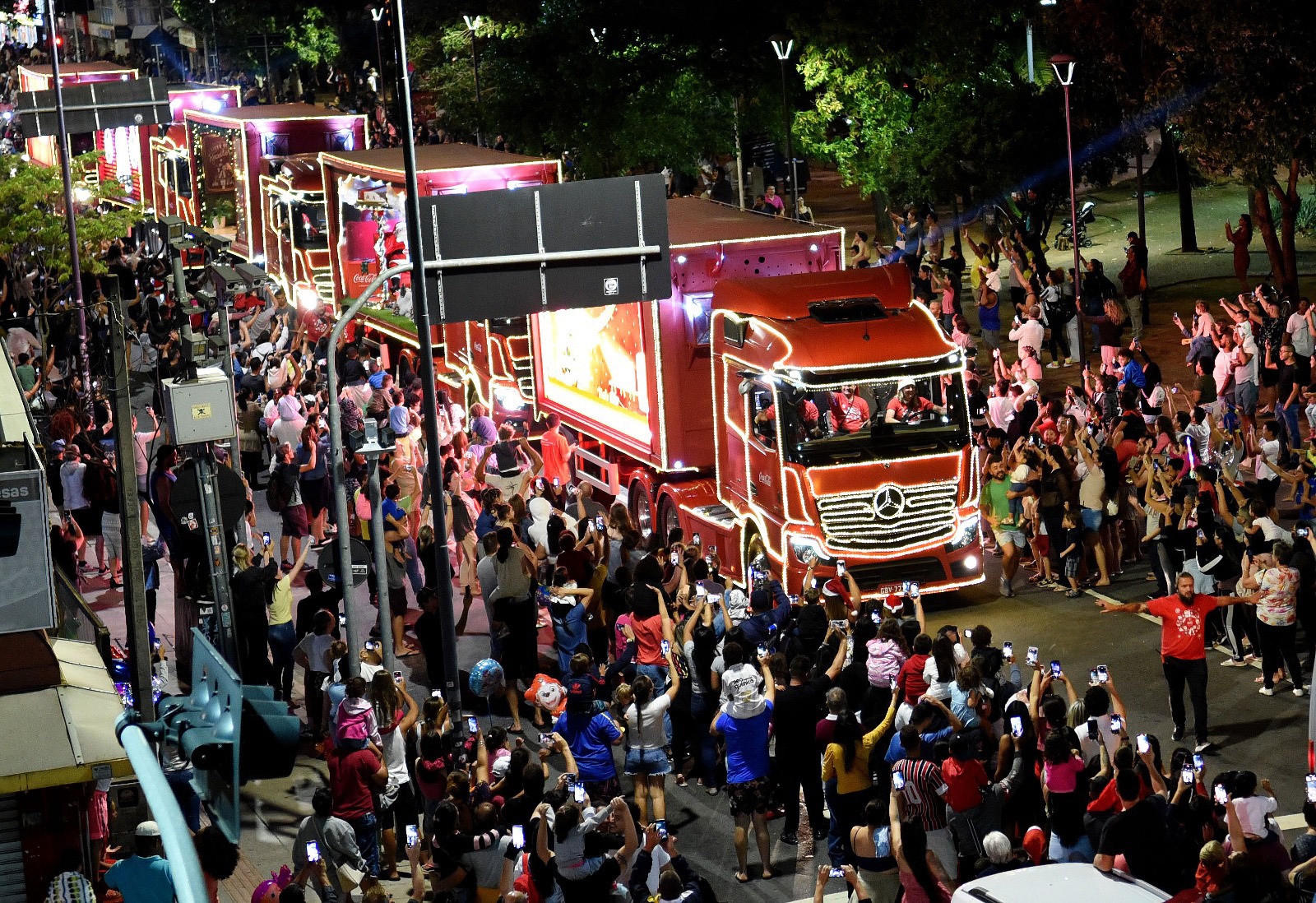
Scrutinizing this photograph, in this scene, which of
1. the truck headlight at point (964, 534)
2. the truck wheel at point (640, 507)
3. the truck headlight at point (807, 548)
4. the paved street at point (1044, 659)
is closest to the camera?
the paved street at point (1044, 659)

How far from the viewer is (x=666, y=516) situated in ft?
68.5

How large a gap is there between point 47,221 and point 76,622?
20.4 m

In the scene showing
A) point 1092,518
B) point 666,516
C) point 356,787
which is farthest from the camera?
point 666,516

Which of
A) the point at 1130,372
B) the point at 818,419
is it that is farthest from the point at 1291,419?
the point at 818,419

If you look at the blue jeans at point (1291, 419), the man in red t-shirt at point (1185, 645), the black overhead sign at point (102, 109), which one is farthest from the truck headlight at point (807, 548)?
the black overhead sign at point (102, 109)

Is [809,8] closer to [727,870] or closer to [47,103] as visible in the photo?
[47,103]

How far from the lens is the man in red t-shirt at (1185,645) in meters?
14.4

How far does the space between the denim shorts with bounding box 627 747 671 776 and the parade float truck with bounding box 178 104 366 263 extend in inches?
834

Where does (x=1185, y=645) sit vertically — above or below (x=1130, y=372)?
below

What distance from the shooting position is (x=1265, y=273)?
111ft

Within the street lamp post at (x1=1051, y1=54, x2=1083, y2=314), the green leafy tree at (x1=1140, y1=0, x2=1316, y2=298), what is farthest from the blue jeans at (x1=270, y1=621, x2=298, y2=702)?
the green leafy tree at (x1=1140, y1=0, x2=1316, y2=298)

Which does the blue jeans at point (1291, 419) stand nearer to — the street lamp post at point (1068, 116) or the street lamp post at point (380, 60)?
the street lamp post at point (1068, 116)

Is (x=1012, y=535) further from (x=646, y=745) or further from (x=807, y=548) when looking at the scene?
(x=646, y=745)

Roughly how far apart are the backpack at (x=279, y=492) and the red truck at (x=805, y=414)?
429 cm
